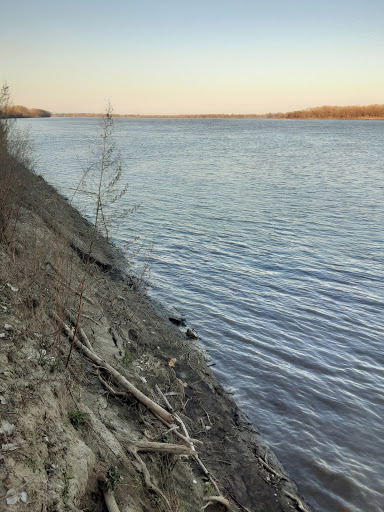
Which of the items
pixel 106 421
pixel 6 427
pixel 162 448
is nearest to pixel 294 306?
pixel 162 448

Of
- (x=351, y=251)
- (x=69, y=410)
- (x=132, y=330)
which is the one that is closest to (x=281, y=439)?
(x=132, y=330)

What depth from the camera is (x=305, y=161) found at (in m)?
49.8

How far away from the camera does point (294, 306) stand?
12.8 meters

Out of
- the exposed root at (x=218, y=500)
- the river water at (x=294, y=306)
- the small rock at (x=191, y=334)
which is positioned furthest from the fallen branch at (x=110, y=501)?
the small rock at (x=191, y=334)

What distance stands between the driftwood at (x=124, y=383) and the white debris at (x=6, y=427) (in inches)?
73.6

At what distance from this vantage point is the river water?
25.2 ft

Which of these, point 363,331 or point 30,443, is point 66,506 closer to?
point 30,443

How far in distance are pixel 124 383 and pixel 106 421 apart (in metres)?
0.85

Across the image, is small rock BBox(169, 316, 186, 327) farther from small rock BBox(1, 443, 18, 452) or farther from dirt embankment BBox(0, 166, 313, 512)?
small rock BBox(1, 443, 18, 452)

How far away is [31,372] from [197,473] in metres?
2.81

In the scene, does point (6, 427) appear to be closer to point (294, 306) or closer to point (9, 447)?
point (9, 447)

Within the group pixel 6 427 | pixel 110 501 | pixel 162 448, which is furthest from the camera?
pixel 162 448

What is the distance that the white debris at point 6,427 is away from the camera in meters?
3.86

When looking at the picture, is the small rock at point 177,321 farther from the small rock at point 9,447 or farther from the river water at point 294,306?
the small rock at point 9,447
